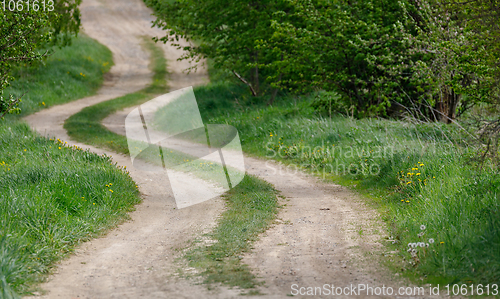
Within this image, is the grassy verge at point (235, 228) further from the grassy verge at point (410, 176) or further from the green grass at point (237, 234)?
the grassy verge at point (410, 176)

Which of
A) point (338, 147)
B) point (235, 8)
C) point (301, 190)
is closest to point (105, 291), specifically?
point (301, 190)

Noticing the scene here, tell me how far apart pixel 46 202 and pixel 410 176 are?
5751mm

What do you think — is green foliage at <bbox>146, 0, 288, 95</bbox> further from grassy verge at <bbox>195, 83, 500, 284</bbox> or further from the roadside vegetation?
grassy verge at <bbox>195, 83, 500, 284</bbox>

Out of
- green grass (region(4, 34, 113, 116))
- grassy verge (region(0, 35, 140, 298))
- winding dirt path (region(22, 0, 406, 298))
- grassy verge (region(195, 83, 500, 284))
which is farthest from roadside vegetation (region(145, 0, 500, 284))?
green grass (region(4, 34, 113, 116))

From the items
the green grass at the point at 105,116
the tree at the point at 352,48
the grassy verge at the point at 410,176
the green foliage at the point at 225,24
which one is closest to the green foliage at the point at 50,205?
the green grass at the point at 105,116

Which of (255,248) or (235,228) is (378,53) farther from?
(255,248)

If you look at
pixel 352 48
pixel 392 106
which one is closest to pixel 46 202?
pixel 352 48

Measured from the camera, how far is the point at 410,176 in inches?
299

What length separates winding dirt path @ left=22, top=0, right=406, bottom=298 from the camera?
4363 millimetres

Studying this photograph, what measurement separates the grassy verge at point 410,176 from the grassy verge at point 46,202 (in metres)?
3.87

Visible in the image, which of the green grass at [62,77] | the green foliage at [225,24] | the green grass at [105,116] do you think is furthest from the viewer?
the green grass at [62,77]

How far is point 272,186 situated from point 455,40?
18.4 ft

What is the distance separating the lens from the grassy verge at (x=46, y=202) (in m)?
4.50

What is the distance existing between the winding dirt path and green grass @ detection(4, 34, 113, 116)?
1154 cm
